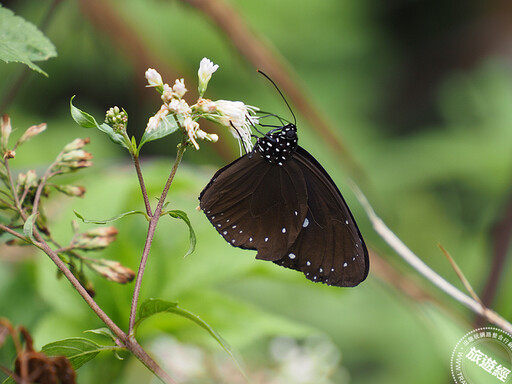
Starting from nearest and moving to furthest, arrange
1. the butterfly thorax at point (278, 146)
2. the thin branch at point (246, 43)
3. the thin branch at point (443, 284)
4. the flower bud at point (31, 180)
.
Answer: the flower bud at point (31, 180) < the thin branch at point (443, 284) < the butterfly thorax at point (278, 146) < the thin branch at point (246, 43)

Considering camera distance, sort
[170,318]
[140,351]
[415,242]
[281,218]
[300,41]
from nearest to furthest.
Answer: [140,351], [281,218], [170,318], [415,242], [300,41]

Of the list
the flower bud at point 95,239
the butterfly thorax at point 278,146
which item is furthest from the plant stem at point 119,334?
the butterfly thorax at point 278,146

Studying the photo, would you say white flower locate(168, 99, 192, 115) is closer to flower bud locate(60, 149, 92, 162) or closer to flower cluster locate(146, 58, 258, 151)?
flower cluster locate(146, 58, 258, 151)

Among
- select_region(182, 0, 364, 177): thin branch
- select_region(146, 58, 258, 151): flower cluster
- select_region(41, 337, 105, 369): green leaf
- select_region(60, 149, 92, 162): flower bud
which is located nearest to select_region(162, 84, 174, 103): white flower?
select_region(146, 58, 258, 151): flower cluster

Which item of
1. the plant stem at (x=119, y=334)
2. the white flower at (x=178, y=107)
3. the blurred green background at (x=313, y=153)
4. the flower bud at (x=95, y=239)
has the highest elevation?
the white flower at (x=178, y=107)

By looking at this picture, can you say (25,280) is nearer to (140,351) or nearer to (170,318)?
(170,318)

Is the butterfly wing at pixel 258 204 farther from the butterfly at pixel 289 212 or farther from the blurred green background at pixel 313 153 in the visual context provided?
the blurred green background at pixel 313 153

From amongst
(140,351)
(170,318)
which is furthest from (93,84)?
(140,351)
